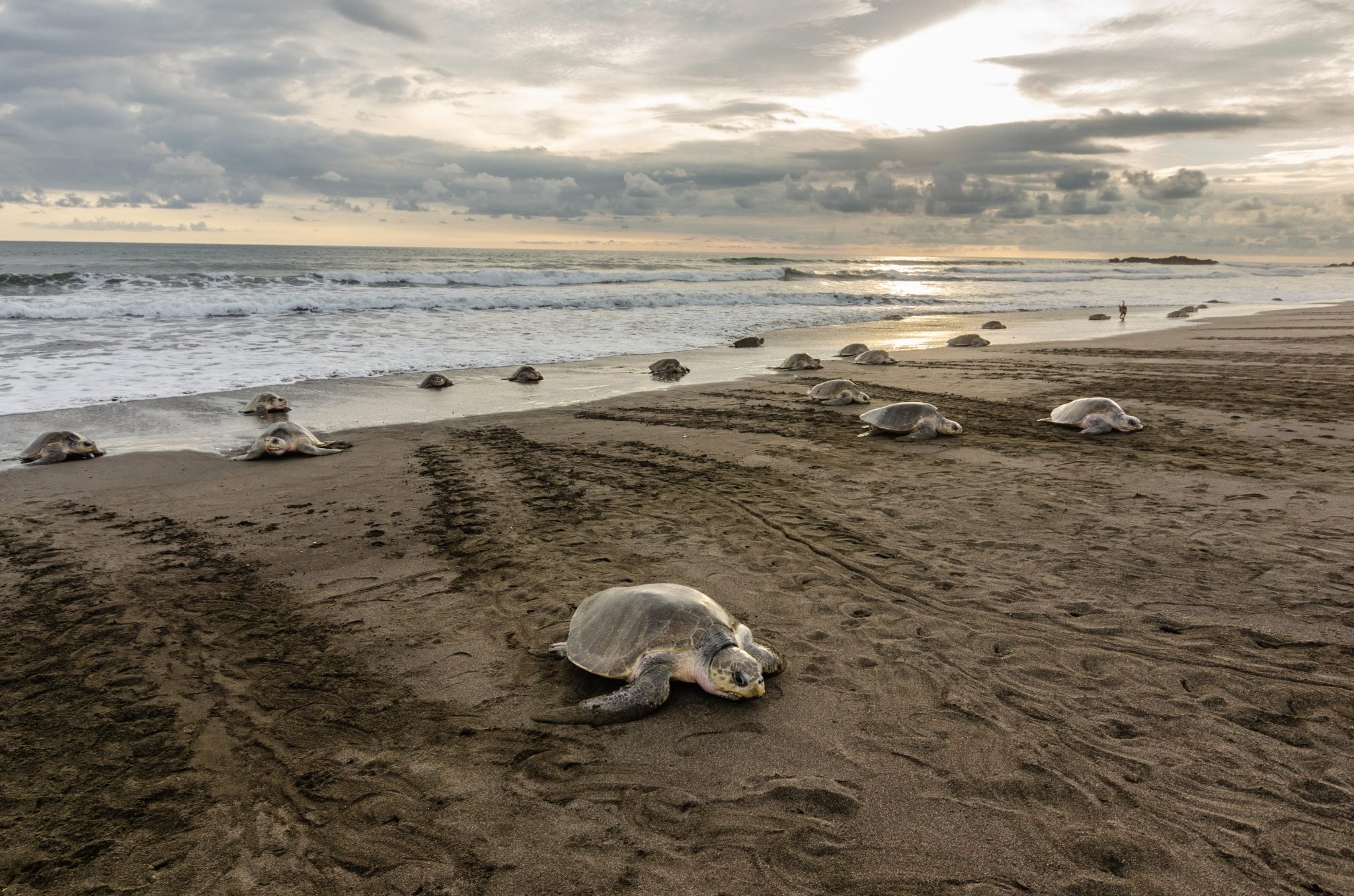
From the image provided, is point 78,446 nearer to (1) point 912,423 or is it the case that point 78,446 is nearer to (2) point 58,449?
(2) point 58,449

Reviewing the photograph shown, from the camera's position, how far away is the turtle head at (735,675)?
356 centimetres

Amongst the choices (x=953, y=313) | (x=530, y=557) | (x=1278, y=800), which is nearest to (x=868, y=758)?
(x=1278, y=800)

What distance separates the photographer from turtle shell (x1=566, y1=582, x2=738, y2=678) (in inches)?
149

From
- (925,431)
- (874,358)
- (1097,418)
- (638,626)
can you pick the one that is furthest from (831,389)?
(638,626)

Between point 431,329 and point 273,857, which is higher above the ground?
point 431,329

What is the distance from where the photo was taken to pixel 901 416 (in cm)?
939

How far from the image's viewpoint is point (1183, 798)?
284 centimetres

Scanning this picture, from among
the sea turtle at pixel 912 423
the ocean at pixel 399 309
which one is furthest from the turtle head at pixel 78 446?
the sea turtle at pixel 912 423

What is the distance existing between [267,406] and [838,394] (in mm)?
8525

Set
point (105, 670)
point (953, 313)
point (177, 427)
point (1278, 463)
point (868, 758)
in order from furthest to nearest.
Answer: point (953, 313), point (177, 427), point (1278, 463), point (105, 670), point (868, 758)

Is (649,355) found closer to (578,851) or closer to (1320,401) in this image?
(1320,401)

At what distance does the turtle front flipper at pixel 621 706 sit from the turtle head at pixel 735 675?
10.0 inches

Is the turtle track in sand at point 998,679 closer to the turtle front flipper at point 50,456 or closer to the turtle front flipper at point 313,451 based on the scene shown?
the turtle front flipper at point 313,451

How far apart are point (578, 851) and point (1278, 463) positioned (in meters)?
7.90
